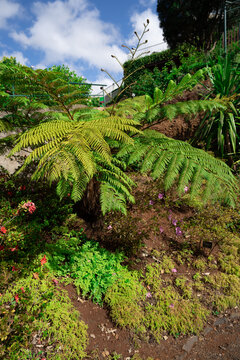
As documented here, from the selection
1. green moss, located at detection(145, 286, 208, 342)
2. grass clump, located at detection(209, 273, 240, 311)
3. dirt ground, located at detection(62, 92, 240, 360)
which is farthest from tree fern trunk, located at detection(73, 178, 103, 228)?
grass clump, located at detection(209, 273, 240, 311)

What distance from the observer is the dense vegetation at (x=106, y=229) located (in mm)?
1936

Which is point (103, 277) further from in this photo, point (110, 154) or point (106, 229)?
point (110, 154)

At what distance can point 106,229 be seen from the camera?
3.07 m

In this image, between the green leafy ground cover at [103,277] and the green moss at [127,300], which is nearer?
the green leafy ground cover at [103,277]

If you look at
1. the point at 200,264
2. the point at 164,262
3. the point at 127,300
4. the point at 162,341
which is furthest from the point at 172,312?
the point at 200,264

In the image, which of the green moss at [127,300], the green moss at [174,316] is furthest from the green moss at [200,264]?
the green moss at [127,300]

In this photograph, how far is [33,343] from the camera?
189cm

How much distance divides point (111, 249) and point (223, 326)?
4.52 feet

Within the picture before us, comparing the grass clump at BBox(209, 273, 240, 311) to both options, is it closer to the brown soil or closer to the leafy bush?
the brown soil

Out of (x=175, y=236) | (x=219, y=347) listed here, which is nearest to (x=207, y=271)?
(x=175, y=236)

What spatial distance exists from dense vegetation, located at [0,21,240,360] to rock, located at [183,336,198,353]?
80 mm

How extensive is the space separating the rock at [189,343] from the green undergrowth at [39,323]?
0.86 metres

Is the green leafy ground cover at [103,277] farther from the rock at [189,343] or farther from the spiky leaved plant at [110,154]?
the spiky leaved plant at [110,154]

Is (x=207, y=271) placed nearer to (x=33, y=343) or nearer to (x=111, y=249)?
(x=111, y=249)
